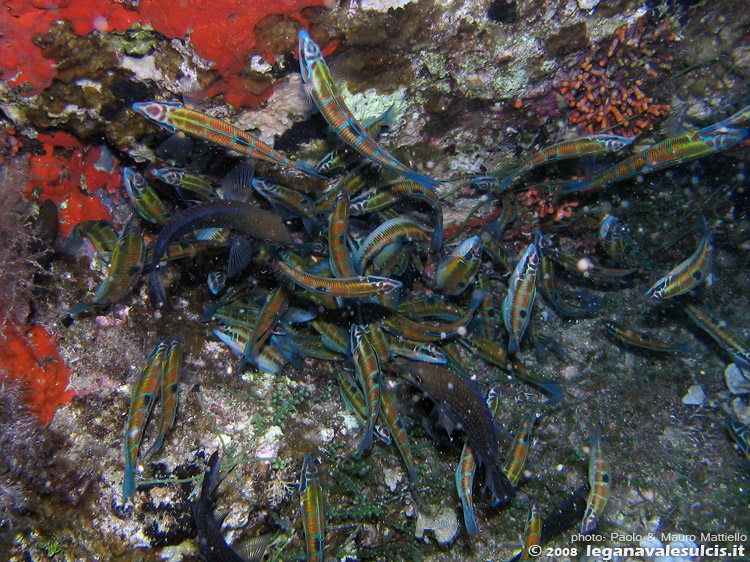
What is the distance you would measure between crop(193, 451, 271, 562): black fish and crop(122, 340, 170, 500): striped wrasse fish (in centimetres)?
61

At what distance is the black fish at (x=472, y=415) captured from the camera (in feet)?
12.4

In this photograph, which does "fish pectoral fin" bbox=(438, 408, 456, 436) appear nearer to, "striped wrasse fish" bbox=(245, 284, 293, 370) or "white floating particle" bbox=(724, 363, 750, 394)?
"striped wrasse fish" bbox=(245, 284, 293, 370)

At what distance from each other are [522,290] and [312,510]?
3157mm

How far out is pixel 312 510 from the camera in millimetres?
3742

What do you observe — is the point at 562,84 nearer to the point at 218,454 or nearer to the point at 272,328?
the point at 272,328

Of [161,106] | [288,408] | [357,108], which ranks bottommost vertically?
[288,408]

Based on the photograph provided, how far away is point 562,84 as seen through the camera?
3.98 m

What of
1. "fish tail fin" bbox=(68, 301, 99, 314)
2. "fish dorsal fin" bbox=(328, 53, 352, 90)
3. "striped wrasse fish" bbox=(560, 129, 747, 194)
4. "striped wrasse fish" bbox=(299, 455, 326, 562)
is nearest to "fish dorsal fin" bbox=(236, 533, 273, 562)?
"striped wrasse fish" bbox=(299, 455, 326, 562)

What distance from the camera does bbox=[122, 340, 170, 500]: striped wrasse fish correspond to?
335 cm

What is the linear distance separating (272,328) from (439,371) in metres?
1.89

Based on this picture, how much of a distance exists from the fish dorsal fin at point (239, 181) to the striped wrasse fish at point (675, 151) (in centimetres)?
375

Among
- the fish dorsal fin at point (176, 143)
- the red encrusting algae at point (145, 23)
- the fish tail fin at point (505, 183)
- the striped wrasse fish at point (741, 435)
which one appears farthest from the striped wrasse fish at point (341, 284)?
the striped wrasse fish at point (741, 435)

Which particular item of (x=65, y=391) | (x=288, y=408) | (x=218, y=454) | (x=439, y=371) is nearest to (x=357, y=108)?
(x=439, y=371)

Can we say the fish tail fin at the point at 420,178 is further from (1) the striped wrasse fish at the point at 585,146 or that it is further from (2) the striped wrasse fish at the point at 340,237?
(1) the striped wrasse fish at the point at 585,146
